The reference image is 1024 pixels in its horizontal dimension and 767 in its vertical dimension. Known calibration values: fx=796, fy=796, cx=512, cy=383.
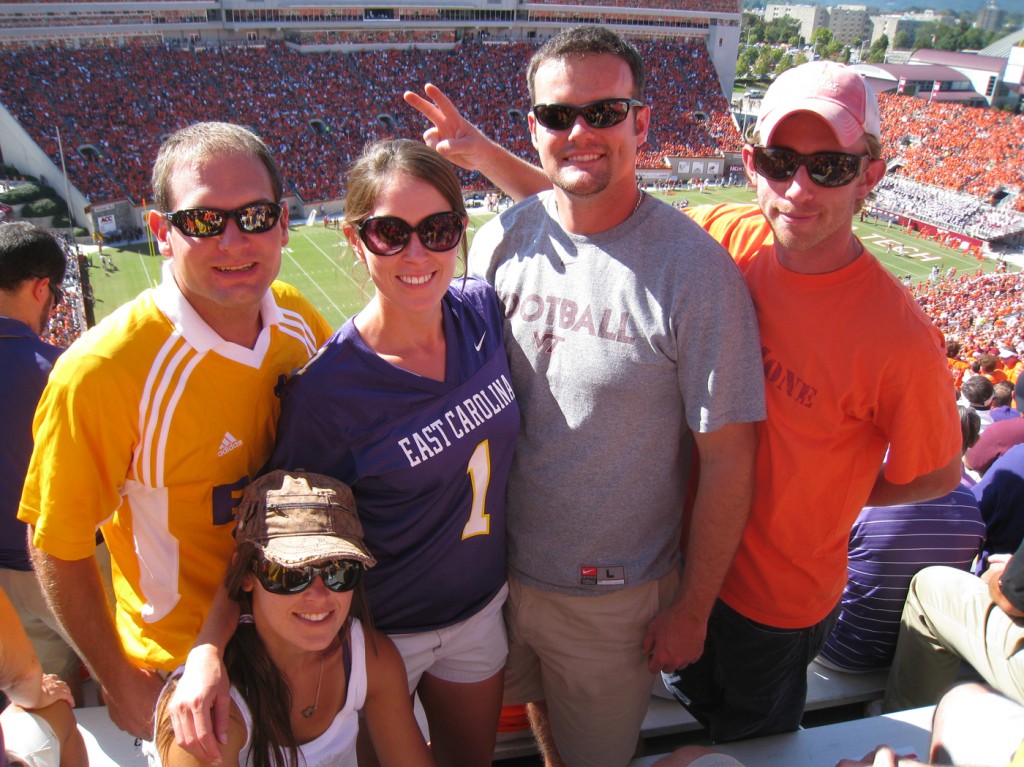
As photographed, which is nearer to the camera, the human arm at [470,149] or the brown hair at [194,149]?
the brown hair at [194,149]

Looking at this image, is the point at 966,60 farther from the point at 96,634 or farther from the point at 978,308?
the point at 96,634

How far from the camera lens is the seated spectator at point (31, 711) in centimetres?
225

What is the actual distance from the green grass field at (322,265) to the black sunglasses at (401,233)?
13745mm

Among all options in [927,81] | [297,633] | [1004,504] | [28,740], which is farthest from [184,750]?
[927,81]

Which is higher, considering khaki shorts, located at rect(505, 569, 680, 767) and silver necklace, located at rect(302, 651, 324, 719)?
silver necklace, located at rect(302, 651, 324, 719)

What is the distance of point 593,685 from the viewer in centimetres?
276

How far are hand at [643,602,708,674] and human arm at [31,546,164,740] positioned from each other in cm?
159

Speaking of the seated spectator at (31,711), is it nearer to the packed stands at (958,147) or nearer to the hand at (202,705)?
the hand at (202,705)

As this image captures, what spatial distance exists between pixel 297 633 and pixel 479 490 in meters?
0.66

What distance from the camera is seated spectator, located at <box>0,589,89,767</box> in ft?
7.37

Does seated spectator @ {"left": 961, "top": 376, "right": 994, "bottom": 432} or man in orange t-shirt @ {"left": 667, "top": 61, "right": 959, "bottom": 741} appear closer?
man in orange t-shirt @ {"left": 667, "top": 61, "right": 959, "bottom": 741}

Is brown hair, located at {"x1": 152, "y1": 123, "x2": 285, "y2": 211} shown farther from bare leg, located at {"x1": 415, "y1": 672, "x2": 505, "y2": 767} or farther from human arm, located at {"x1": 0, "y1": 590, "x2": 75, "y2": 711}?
bare leg, located at {"x1": 415, "y1": 672, "x2": 505, "y2": 767}

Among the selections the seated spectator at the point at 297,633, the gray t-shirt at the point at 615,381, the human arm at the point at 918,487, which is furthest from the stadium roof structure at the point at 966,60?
the seated spectator at the point at 297,633

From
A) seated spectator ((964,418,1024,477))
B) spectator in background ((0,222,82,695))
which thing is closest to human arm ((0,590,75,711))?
spectator in background ((0,222,82,695))
